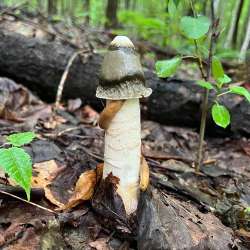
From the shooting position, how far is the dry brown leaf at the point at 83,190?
246cm

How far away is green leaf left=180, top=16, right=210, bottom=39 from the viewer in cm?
260

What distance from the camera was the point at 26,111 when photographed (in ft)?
13.9

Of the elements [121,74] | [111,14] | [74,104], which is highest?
[111,14]

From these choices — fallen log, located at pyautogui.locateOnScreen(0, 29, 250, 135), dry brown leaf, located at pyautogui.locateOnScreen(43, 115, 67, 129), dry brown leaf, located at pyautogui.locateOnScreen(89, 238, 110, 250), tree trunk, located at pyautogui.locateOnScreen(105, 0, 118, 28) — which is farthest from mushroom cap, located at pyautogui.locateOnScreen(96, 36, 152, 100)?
tree trunk, located at pyautogui.locateOnScreen(105, 0, 118, 28)

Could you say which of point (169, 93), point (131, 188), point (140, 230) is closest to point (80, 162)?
point (131, 188)

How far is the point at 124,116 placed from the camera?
2.31 m

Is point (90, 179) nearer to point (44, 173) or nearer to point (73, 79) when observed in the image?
point (44, 173)

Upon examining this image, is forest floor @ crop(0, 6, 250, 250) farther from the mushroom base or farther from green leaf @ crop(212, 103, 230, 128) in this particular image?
green leaf @ crop(212, 103, 230, 128)

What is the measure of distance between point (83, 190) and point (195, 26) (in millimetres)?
1367

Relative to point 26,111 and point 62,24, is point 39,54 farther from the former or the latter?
point 62,24

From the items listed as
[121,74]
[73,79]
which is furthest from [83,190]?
[73,79]

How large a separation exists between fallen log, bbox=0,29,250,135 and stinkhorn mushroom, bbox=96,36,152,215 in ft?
6.91

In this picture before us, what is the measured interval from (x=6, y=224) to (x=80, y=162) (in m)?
0.87

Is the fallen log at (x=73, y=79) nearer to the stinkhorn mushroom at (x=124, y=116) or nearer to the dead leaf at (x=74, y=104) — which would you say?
the dead leaf at (x=74, y=104)
